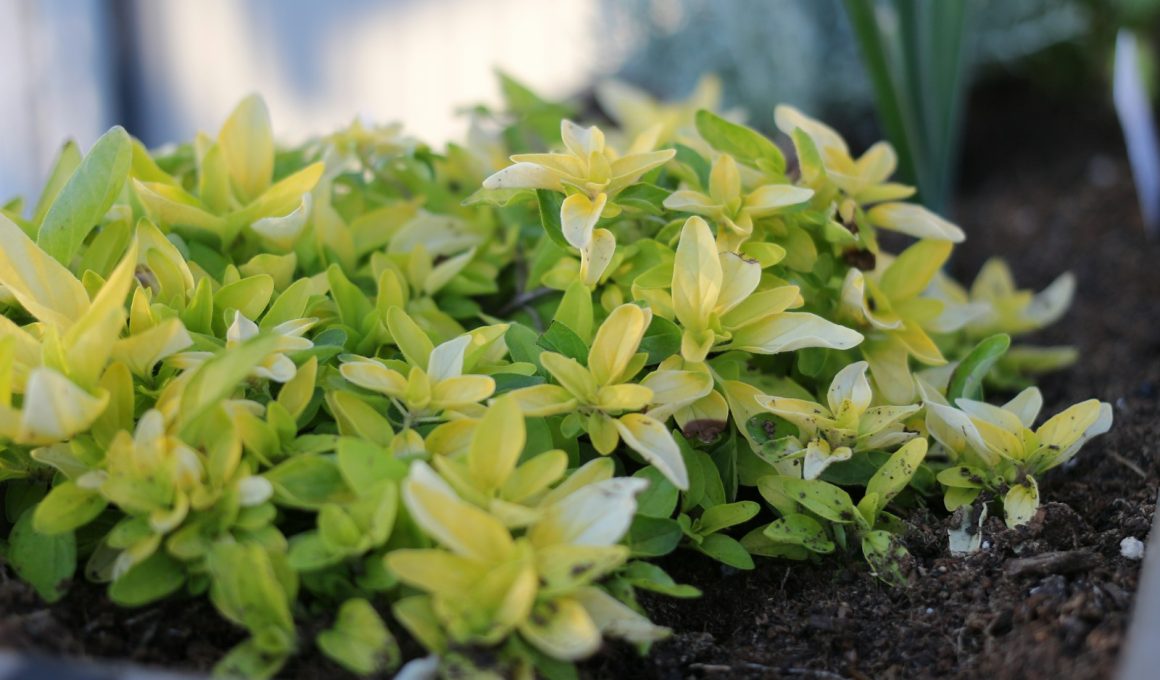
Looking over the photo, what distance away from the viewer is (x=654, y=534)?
629 millimetres

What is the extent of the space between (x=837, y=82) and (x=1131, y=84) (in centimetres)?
71

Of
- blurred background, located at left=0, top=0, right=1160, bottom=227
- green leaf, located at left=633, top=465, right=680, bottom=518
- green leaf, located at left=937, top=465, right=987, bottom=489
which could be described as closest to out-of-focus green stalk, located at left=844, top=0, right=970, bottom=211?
blurred background, located at left=0, top=0, right=1160, bottom=227

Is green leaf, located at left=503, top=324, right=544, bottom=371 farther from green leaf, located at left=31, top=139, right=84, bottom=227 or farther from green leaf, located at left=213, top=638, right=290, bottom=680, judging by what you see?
green leaf, located at left=31, top=139, right=84, bottom=227

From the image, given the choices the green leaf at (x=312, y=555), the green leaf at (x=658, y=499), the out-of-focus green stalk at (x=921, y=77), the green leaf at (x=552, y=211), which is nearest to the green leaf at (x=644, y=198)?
the green leaf at (x=552, y=211)

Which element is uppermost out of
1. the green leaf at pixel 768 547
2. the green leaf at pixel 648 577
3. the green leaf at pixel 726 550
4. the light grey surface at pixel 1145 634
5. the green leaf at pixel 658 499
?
the green leaf at pixel 658 499

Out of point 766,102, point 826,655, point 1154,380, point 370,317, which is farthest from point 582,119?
point 826,655

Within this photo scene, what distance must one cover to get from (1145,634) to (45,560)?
595mm

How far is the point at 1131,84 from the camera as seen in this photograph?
1.40 m

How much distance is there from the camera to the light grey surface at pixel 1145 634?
0.49 m

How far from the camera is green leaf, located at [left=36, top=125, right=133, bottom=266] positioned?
68 cm

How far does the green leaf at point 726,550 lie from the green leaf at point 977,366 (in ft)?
0.71

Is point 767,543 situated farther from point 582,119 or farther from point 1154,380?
point 582,119

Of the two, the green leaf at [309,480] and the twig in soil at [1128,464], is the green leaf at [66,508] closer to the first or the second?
the green leaf at [309,480]

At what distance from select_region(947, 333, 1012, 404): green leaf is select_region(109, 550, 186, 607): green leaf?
0.54 meters
